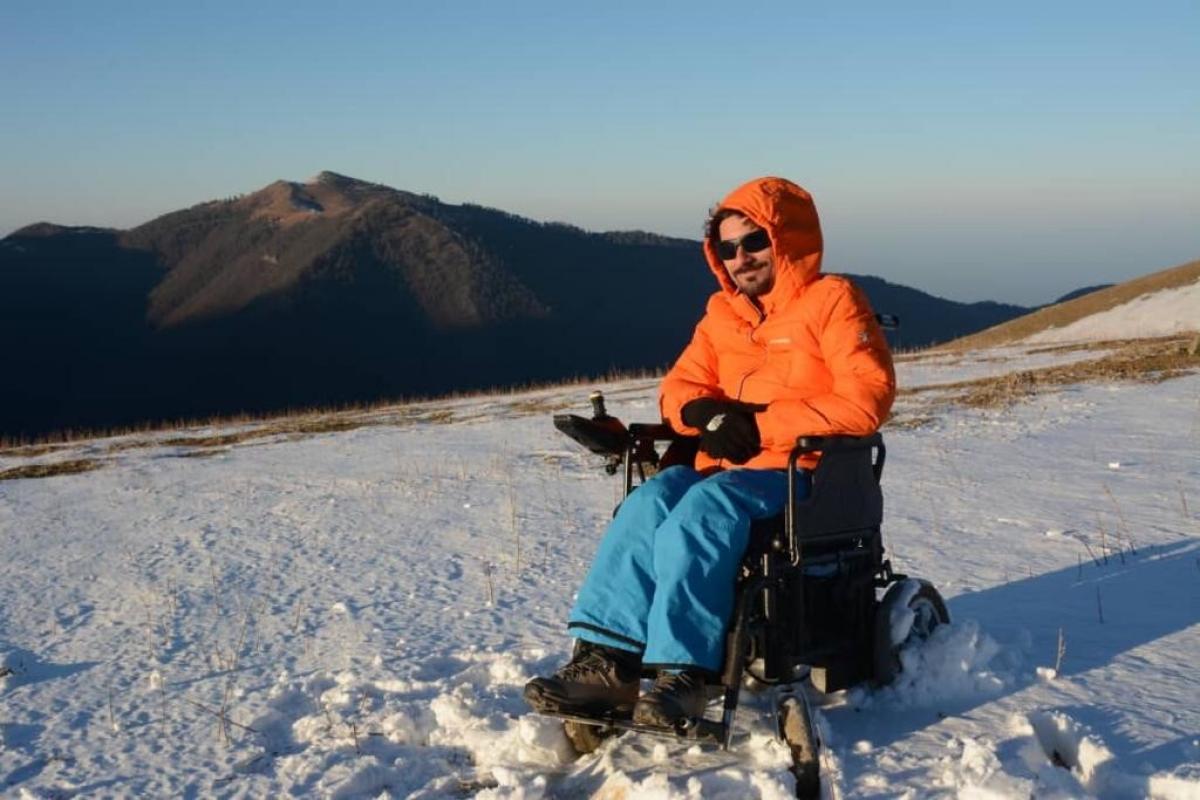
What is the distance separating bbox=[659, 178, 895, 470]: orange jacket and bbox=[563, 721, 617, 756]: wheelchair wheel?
3.87 ft

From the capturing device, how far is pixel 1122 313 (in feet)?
101

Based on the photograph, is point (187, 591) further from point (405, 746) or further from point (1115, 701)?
point (1115, 701)

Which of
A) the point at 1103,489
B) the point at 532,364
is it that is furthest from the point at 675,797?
the point at 532,364

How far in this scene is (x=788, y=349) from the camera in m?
4.53

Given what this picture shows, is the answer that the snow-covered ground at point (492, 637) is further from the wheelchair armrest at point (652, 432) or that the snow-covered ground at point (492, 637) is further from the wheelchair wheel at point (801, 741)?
the wheelchair armrest at point (652, 432)

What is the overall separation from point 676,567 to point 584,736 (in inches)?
27.1

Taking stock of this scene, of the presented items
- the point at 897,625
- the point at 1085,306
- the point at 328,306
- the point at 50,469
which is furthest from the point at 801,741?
the point at 328,306

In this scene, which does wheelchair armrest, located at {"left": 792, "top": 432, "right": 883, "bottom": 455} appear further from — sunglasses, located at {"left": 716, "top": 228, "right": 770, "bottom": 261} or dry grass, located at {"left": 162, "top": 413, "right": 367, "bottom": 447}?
dry grass, located at {"left": 162, "top": 413, "right": 367, "bottom": 447}

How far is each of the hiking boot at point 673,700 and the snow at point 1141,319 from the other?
2569cm

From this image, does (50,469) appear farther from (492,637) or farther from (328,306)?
(328,306)

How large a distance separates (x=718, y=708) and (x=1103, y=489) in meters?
4.95

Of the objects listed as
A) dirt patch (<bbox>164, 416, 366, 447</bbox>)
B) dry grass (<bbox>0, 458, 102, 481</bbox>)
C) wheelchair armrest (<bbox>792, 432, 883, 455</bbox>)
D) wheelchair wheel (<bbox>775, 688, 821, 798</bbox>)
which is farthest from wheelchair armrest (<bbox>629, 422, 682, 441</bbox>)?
dirt patch (<bbox>164, 416, 366, 447</bbox>)

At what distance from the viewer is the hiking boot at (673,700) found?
3574 mm

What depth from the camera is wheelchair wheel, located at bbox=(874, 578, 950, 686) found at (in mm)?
4238
